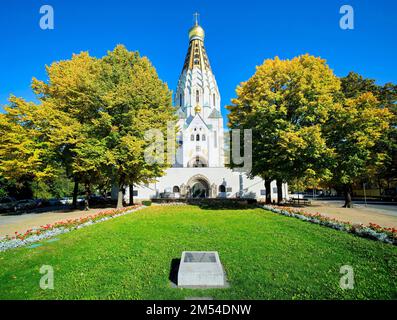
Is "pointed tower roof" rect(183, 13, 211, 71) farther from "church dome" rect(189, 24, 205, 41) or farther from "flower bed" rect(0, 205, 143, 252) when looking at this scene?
"flower bed" rect(0, 205, 143, 252)

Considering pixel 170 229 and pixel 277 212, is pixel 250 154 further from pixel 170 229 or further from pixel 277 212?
pixel 170 229

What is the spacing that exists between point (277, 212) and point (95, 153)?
1574cm

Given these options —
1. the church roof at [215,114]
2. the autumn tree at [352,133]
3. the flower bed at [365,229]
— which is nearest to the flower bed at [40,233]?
the flower bed at [365,229]

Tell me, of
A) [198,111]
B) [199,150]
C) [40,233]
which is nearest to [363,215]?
[40,233]

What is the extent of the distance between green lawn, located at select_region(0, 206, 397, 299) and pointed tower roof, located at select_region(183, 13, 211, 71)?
59.6 m

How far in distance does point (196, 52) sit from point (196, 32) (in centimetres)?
794

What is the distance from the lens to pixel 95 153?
57.4 ft

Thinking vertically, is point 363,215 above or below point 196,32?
below

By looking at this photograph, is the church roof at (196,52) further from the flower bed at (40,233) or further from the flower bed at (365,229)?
the flower bed at (365,229)

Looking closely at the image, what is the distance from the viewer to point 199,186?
3784 cm

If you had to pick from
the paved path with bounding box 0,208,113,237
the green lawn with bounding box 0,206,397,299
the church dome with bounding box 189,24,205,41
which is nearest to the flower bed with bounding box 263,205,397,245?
the green lawn with bounding box 0,206,397,299

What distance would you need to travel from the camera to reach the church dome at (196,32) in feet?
218

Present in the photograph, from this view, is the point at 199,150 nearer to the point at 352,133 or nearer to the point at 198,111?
the point at 198,111

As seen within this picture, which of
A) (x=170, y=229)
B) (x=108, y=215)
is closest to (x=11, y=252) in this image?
(x=170, y=229)
